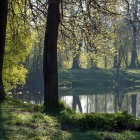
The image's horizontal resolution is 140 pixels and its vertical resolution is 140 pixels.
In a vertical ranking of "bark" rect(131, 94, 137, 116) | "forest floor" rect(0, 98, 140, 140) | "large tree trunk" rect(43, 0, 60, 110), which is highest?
"large tree trunk" rect(43, 0, 60, 110)

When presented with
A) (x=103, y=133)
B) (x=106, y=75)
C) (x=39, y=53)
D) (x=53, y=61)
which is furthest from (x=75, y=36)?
(x=106, y=75)

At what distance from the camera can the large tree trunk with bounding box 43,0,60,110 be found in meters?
15.4

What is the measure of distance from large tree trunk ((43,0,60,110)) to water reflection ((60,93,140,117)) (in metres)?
18.0

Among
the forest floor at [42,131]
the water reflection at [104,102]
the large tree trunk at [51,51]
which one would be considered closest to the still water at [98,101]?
the water reflection at [104,102]

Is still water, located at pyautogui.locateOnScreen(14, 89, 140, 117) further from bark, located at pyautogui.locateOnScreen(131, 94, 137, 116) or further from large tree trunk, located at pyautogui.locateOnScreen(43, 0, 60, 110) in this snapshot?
large tree trunk, located at pyautogui.locateOnScreen(43, 0, 60, 110)

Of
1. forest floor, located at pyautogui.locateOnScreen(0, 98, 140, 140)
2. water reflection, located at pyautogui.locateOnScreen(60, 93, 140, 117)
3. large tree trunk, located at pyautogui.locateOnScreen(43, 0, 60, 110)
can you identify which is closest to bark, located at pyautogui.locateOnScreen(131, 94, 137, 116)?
water reflection, located at pyautogui.locateOnScreen(60, 93, 140, 117)

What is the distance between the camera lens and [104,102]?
133ft

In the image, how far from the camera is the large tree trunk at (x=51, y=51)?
15405 millimetres

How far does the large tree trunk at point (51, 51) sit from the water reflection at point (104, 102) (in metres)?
18.0

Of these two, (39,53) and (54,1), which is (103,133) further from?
(39,53)

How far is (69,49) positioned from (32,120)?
7.91 meters

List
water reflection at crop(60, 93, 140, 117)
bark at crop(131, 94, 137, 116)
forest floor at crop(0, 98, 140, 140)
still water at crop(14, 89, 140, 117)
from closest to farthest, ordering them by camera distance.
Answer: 1. forest floor at crop(0, 98, 140, 140)
2. bark at crop(131, 94, 137, 116)
3. water reflection at crop(60, 93, 140, 117)
4. still water at crop(14, 89, 140, 117)

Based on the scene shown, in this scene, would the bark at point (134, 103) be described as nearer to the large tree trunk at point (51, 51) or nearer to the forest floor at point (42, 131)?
the large tree trunk at point (51, 51)

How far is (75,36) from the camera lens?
17.5m
